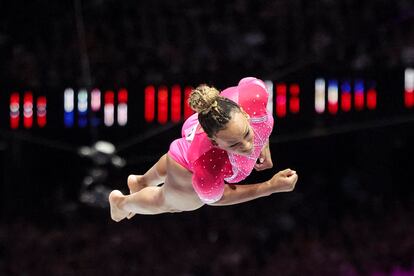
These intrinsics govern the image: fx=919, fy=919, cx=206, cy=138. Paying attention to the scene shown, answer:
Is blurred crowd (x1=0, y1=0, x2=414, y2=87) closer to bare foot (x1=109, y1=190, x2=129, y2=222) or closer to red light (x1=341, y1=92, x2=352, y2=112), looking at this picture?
red light (x1=341, y1=92, x2=352, y2=112)

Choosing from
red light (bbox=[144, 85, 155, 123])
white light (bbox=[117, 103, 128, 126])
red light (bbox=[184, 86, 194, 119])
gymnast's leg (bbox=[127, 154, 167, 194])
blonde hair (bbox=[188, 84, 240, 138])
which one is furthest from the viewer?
white light (bbox=[117, 103, 128, 126])

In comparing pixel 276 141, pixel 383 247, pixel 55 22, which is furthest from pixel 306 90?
pixel 55 22

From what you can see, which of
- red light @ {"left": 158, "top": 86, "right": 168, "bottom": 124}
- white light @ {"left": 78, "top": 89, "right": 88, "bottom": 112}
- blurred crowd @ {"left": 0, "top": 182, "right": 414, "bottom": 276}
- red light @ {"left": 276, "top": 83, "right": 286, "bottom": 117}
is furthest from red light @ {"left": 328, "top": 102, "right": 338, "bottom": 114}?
white light @ {"left": 78, "top": 89, "right": 88, "bottom": 112}

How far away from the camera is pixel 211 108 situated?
380cm

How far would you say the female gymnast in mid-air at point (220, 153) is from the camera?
3.80 metres

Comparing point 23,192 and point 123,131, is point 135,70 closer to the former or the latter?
point 123,131

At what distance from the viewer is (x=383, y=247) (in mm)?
7828

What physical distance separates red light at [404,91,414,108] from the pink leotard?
3.88m

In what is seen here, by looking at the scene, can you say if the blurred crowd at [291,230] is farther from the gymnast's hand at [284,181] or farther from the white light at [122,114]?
the gymnast's hand at [284,181]

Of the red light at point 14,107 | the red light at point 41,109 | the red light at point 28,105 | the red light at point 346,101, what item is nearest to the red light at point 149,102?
the red light at point 41,109

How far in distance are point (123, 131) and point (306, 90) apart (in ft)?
5.78

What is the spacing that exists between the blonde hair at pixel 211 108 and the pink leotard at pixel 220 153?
0.21 m

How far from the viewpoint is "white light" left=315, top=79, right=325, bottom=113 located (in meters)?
7.93

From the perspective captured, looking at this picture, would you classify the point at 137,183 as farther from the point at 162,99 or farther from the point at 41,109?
the point at 41,109
